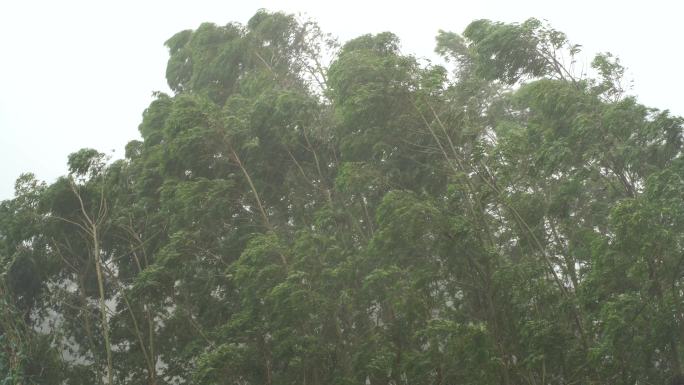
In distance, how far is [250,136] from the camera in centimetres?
964

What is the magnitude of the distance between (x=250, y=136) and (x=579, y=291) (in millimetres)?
5790

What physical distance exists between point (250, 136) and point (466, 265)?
4.44 m

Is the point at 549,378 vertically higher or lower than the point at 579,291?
lower

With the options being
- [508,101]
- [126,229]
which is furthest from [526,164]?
[126,229]

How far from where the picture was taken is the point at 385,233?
7.09m

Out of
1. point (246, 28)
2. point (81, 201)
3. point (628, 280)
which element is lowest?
point (628, 280)

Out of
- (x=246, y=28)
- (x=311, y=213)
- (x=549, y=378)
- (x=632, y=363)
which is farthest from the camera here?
(x=246, y=28)

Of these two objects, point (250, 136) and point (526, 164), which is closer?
point (526, 164)

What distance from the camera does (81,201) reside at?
9898 millimetres

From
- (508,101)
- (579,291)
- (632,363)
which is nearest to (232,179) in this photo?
(579,291)

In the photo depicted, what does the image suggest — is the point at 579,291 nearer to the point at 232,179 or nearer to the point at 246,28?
the point at 232,179

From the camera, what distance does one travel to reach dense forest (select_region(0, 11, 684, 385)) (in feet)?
21.2

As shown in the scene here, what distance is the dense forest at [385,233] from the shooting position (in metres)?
6.46

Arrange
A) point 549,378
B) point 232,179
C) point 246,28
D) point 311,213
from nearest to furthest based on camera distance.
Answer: point 549,378 → point 232,179 → point 311,213 → point 246,28
